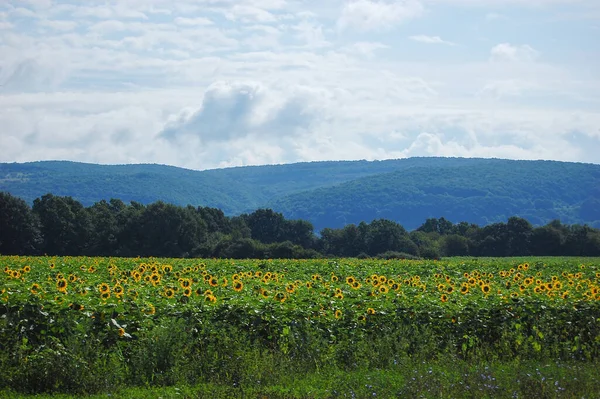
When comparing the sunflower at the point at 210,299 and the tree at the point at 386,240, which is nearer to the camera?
the sunflower at the point at 210,299

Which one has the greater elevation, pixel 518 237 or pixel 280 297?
pixel 518 237

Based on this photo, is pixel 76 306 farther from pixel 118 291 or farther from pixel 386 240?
pixel 386 240

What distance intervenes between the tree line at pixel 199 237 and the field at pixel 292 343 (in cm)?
5162

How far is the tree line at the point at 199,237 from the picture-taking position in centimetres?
7325

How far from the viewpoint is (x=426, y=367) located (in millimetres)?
11328

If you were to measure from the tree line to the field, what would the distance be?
51624 mm

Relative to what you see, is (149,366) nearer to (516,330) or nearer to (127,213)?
(516,330)

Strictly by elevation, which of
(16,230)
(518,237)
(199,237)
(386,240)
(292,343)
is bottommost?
(292,343)

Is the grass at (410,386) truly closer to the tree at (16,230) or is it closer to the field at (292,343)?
the field at (292,343)

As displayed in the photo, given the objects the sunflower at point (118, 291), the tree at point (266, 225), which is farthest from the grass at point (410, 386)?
the tree at point (266, 225)

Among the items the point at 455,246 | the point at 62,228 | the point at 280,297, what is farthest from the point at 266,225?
the point at 280,297

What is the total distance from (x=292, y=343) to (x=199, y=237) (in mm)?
71536

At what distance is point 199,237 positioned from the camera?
271 ft

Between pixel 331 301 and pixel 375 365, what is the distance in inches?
90.4
